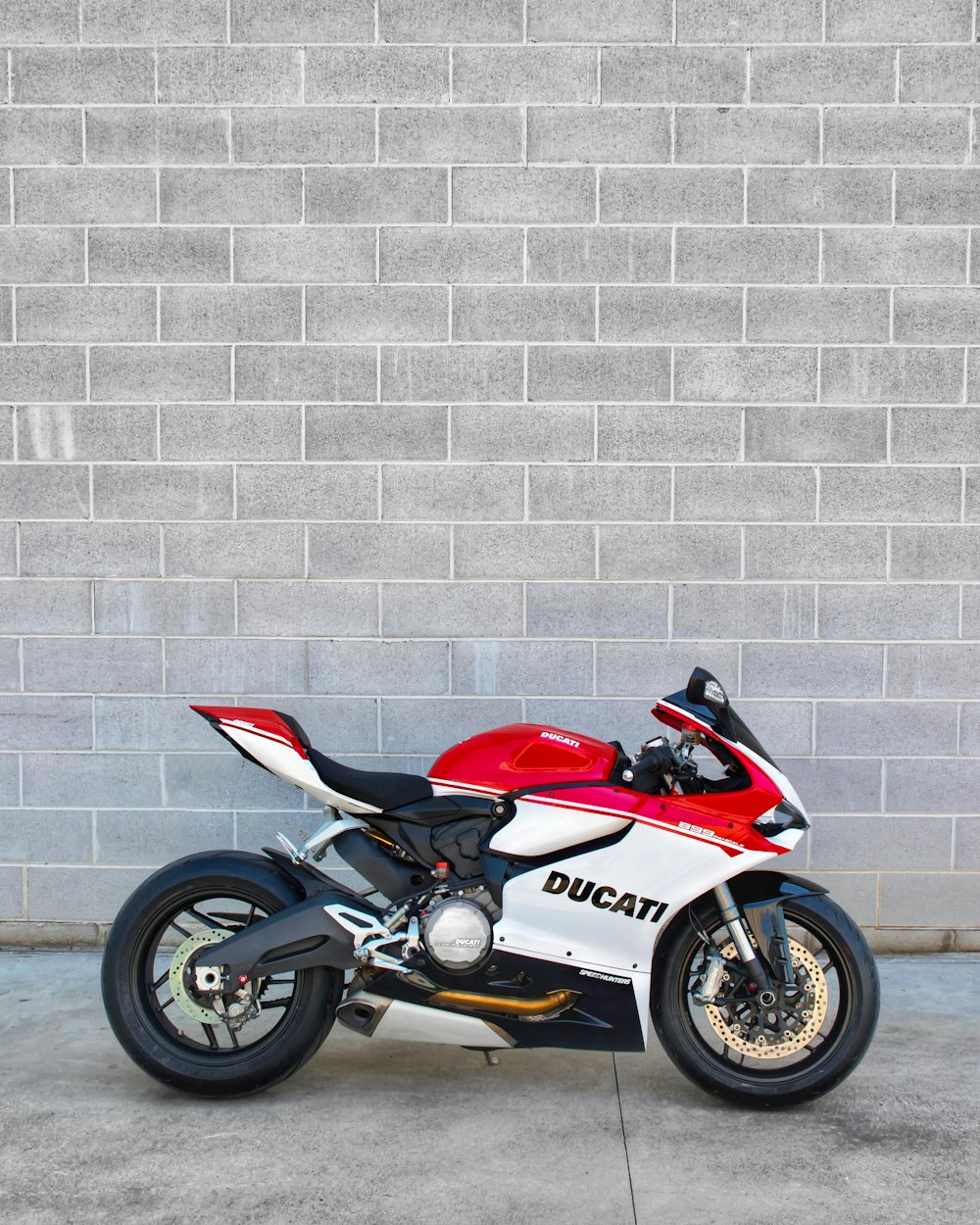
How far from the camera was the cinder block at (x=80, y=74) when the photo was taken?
15.0ft

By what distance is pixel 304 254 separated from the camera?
4582mm

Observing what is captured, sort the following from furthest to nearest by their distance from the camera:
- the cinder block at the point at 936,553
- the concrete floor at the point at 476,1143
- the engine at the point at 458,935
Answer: the cinder block at the point at 936,553 < the engine at the point at 458,935 < the concrete floor at the point at 476,1143

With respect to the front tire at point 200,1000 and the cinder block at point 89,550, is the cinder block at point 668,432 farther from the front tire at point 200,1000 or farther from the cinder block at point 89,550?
the front tire at point 200,1000

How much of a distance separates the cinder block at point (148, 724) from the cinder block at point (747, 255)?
8.26 feet

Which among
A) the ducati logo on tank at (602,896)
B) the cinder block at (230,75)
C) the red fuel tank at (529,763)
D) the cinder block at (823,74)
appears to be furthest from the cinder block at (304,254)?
the ducati logo on tank at (602,896)

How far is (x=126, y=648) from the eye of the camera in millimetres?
4668

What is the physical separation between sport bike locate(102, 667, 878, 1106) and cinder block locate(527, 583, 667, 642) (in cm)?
118

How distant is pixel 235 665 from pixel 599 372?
1.78 metres

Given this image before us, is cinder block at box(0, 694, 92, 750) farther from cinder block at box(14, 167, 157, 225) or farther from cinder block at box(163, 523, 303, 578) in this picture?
cinder block at box(14, 167, 157, 225)

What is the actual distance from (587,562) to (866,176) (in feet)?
5.85

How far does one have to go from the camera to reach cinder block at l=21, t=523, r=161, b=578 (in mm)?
4652

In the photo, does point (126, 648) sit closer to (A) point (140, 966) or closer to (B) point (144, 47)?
(A) point (140, 966)

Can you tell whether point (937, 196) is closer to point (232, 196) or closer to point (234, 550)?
point (232, 196)

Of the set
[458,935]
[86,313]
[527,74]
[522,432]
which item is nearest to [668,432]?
[522,432]
